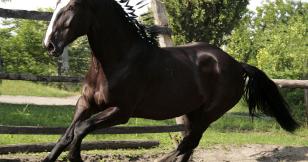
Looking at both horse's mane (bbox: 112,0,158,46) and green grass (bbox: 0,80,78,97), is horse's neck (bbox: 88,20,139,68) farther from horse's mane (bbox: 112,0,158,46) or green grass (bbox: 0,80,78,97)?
green grass (bbox: 0,80,78,97)

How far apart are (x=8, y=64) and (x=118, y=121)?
14851mm

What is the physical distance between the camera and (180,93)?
14.9ft

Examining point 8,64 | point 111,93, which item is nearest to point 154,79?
point 111,93

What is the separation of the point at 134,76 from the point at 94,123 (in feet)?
1.87

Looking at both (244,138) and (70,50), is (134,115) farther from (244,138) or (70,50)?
(70,50)

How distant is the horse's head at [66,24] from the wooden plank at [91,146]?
2530mm

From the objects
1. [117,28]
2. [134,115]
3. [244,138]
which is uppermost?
[117,28]

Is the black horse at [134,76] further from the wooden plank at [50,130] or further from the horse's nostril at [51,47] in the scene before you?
the wooden plank at [50,130]

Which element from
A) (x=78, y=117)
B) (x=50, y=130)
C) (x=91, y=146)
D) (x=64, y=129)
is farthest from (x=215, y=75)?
(x=91, y=146)

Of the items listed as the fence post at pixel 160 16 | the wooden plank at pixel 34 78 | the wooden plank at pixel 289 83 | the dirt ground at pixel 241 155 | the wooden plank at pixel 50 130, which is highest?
the fence post at pixel 160 16

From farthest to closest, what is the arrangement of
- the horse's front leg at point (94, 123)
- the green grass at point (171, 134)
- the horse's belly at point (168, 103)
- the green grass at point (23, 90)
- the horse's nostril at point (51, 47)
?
the green grass at point (23, 90)
the green grass at point (171, 134)
the horse's belly at point (168, 103)
the horse's front leg at point (94, 123)
the horse's nostril at point (51, 47)

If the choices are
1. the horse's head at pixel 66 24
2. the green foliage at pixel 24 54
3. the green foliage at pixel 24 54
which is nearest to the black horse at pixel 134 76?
the horse's head at pixel 66 24

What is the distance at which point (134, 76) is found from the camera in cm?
409

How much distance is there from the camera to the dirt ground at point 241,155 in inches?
238
